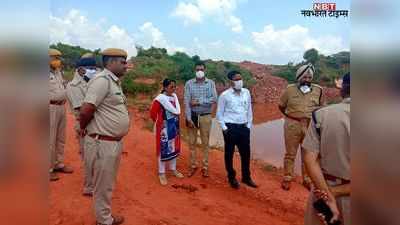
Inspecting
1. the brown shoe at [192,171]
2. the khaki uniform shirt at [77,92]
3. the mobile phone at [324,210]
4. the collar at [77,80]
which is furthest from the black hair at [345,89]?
the brown shoe at [192,171]

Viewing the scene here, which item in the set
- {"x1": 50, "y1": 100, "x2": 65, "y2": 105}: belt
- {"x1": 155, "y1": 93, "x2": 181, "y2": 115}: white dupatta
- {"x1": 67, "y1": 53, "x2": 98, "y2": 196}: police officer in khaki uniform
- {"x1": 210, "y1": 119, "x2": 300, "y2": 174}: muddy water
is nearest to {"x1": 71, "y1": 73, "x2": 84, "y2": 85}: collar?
{"x1": 67, "y1": 53, "x2": 98, "y2": 196}: police officer in khaki uniform

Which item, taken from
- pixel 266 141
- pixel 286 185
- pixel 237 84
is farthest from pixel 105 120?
pixel 266 141

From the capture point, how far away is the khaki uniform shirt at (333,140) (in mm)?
1908

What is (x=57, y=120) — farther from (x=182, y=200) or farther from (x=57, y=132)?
(x=182, y=200)

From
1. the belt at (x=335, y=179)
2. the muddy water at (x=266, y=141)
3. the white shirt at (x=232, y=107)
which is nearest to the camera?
the belt at (x=335, y=179)

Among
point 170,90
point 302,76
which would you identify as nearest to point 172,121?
point 170,90

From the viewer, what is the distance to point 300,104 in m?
5.35

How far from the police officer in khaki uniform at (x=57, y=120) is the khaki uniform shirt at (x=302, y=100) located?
291 centimetres

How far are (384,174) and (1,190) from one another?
40.0 inches

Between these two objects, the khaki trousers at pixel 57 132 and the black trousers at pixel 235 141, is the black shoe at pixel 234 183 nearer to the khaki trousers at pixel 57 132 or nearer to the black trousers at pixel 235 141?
the black trousers at pixel 235 141

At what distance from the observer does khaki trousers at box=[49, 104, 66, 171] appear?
17.3 ft

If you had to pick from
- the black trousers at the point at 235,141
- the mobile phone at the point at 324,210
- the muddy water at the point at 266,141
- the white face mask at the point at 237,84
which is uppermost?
the white face mask at the point at 237,84

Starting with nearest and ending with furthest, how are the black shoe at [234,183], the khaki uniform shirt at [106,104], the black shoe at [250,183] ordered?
the khaki uniform shirt at [106,104] → the black shoe at [234,183] → the black shoe at [250,183]

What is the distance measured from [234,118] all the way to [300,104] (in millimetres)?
881
